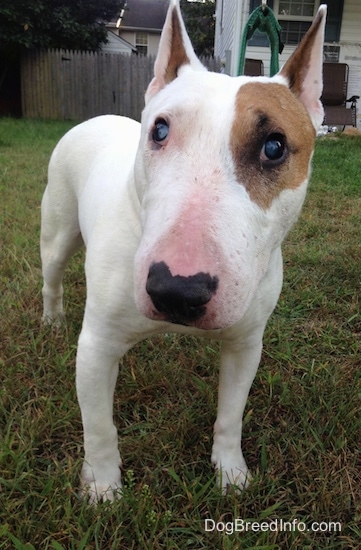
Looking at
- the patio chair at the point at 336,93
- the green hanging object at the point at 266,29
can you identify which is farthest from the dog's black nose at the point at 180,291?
the patio chair at the point at 336,93

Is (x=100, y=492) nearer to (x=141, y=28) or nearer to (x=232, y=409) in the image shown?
(x=232, y=409)

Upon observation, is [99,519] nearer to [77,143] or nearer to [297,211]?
[297,211]

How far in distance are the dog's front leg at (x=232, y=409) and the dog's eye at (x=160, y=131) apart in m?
0.82

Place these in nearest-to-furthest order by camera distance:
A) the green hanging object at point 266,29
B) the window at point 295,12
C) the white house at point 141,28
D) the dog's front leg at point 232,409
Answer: the dog's front leg at point 232,409, the green hanging object at point 266,29, the window at point 295,12, the white house at point 141,28

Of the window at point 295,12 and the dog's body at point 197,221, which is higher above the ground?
the window at point 295,12

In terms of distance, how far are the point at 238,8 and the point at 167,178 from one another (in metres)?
11.5

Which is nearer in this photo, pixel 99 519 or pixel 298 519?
pixel 99 519

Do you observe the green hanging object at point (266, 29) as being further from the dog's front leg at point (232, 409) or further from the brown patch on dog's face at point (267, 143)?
the dog's front leg at point (232, 409)

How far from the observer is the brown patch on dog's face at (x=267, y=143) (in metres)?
1.42

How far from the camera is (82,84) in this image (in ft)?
47.7

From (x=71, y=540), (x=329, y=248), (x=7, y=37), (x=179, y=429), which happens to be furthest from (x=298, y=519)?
(x=7, y=37)

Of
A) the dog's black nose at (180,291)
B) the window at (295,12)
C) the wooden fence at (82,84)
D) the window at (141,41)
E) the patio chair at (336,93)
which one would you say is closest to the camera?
the dog's black nose at (180,291)

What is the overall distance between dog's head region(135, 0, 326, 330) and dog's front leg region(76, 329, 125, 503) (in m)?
0.54

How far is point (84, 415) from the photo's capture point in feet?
6.19
